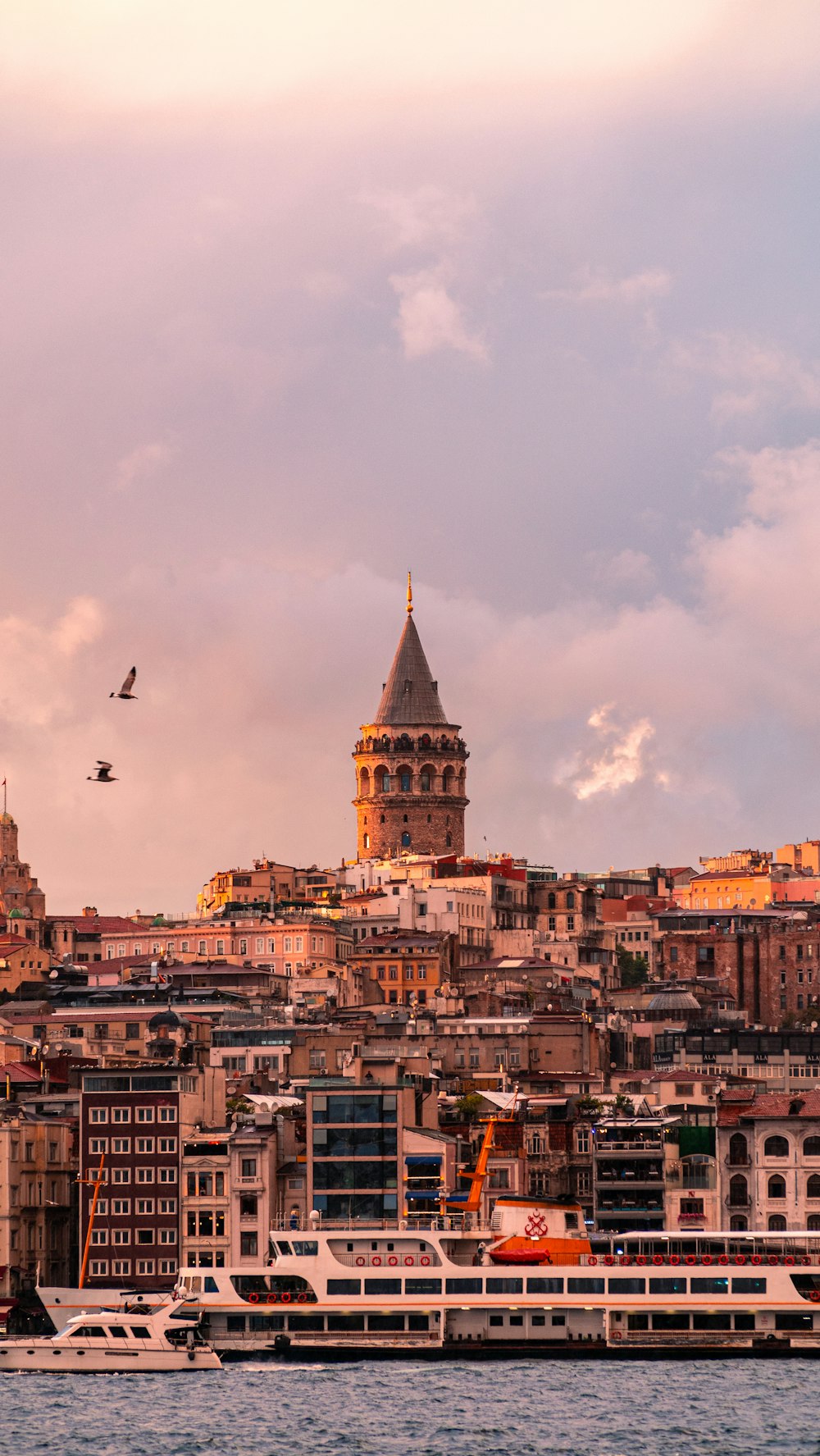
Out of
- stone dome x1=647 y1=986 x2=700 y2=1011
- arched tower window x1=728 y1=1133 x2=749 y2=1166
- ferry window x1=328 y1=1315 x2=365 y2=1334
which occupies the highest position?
stone dome x1=647 y1=986 x2=700 y2=1011

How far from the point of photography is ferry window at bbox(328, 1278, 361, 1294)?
11612 cm

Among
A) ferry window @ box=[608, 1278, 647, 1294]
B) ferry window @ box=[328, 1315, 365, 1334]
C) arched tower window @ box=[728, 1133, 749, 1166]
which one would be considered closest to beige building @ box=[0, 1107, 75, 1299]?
ferry window @ box=[328, 1315, 365, 1334]

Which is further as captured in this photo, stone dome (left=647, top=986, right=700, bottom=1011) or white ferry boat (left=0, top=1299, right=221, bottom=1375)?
stone dome (left=647, top=986, right=700, bottom=1011)

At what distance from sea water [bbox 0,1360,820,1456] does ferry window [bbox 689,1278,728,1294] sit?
2.52 meters

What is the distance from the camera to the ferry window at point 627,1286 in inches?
4560

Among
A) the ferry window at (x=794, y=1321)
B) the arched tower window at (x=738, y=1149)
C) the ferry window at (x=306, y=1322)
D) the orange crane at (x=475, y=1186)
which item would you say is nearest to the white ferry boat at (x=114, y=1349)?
the ferry window at (x=306, y=1322)

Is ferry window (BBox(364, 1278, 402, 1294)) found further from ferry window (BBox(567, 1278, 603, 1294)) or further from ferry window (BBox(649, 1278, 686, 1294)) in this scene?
ferry window (BBox(649, 1278, 686, 1294))

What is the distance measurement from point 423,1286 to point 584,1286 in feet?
18.4

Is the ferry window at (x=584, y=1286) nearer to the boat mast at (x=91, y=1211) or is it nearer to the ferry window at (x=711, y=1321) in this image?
the ferry window at (x=711, y=1321)

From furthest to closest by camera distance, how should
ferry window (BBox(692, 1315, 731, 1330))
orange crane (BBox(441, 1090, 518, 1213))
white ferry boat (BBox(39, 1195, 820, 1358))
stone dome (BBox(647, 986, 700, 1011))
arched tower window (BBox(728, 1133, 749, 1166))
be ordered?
stone dome (BBox(647, 986, 700, 1011)) < arched tower window (BBox(728, 1133, 749, 1166)) < orange crane (BBox(441, 1090, 518, 1213)) < ferry window (BBox(692, 1315, 731, 1330)) < white ferry boat (BBox(39, 1195, 820, 1358))

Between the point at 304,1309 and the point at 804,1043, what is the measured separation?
61.5m

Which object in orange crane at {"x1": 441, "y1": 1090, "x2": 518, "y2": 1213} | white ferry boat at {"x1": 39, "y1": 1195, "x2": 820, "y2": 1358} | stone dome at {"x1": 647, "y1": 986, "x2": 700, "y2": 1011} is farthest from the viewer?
stone dome at {"x1": 647, "y1": 986, "x2": 700, "y2": 1011}

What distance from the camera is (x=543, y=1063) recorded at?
163250 millimetres

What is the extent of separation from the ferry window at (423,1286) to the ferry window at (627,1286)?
604 cm
